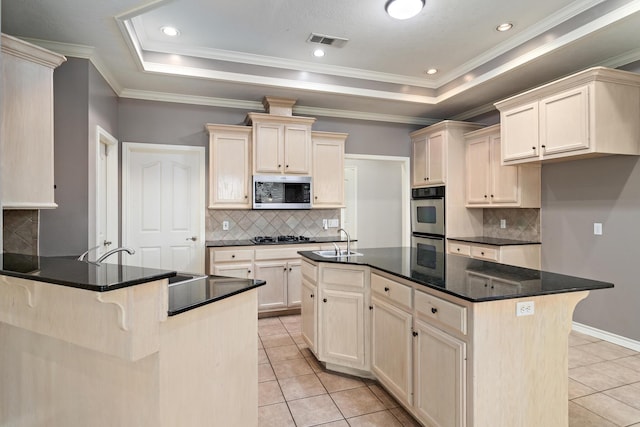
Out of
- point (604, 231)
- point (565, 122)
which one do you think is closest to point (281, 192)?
point (565, 122)

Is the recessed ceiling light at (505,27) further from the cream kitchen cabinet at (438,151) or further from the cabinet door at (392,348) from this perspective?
the cabinet door at (392,348)

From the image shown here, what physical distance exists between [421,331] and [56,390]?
1.78 metres

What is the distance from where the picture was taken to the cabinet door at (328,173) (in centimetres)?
453

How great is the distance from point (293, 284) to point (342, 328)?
5.41 ft

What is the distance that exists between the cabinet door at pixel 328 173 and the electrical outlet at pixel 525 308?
3080 mm

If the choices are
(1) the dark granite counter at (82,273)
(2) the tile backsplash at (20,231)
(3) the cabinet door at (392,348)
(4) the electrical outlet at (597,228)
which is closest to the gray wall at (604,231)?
(4) the electrical outlet at (597,228)

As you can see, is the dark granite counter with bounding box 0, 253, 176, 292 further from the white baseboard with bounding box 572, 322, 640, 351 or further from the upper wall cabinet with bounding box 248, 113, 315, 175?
the white baseboard with bounding box 572, 322, 640, 351

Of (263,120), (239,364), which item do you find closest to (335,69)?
(263,120)

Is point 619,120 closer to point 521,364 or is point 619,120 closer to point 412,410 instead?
point 521,364

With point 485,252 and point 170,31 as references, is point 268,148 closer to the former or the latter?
point 170,31

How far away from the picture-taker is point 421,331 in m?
1.94

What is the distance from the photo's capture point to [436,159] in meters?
4.74

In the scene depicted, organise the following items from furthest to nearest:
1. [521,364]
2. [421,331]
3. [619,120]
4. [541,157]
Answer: [541,157] < [619,120] < [421,331] < [521,364]

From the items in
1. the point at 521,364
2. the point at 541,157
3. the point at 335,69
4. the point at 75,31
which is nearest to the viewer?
the point at 521,364
